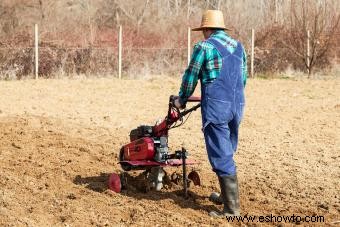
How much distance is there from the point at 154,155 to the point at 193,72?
1140 millimetres

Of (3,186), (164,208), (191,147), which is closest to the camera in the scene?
(164,208)

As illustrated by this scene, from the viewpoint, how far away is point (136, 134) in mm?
6820

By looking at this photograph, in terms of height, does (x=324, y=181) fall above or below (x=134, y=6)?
below

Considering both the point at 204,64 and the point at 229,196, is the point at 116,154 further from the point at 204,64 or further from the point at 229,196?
the point at 204,64

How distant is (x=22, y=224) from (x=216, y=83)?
86.6 inches

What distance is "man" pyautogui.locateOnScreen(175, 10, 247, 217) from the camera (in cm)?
573

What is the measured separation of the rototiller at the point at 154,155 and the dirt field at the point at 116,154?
17 cm

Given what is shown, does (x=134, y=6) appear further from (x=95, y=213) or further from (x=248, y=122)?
(x=95, y=213)

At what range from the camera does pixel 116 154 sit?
8883mm

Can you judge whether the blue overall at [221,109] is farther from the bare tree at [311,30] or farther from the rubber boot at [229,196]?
the bare tree at [311,30]

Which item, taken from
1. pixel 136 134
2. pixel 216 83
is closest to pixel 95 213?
pixel 136 134

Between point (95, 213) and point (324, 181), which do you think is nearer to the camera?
point (95, 213)

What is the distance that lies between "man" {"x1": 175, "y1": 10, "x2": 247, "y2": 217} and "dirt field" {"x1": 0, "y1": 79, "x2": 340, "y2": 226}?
45 cm

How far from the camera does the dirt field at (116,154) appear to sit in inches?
235
